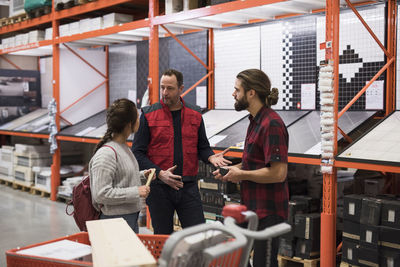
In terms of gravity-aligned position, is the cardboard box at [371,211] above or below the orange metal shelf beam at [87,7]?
below

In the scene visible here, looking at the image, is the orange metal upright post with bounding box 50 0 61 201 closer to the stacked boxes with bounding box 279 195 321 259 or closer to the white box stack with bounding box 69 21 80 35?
the white box stack with bounding box 69 21 80 35

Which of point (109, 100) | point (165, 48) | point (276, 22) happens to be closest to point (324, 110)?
point (276, 22)

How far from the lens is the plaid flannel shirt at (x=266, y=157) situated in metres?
2.69

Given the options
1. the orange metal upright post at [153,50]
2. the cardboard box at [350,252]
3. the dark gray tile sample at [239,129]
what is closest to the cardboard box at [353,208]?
the cardboard box at [350,252]

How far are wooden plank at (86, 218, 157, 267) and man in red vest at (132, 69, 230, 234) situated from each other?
94cm

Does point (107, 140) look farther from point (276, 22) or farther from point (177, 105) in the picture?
point (276, 22)

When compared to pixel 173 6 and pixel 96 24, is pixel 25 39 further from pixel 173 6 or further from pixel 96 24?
pixel 173 6

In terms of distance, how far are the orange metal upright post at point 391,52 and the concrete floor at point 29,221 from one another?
3.57 meters

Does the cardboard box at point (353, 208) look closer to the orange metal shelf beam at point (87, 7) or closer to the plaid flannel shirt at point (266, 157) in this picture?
the plaid flannel shirt at point (266, 157)

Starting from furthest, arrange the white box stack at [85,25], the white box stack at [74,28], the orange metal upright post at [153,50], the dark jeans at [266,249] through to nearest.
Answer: the white box stack at [74,28] < the white box stack at [85,25] < the orange metal upright post at [153,50] < the dark jeans at [266,249]

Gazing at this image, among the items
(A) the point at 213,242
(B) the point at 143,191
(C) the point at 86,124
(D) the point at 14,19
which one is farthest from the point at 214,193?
(D) the point at 14,19

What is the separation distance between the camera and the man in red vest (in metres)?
3.57

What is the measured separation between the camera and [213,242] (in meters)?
1.86

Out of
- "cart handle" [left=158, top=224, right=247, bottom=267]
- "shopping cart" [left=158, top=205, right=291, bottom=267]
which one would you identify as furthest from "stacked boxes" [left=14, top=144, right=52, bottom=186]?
"cart handle" [left=158, top=224, right=247, bottom=267]
